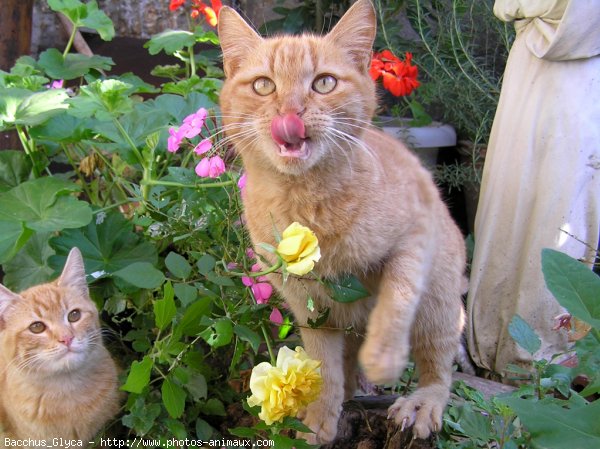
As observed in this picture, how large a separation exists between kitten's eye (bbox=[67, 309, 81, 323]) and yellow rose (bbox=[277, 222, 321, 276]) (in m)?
0.75

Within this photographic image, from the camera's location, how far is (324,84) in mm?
1491

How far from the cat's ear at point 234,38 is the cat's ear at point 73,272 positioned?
2.08 feet

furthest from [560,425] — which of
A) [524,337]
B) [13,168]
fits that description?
[13,168]

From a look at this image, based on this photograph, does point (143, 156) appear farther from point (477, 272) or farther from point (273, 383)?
point (477, 272)

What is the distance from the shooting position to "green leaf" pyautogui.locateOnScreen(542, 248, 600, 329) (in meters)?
1.14

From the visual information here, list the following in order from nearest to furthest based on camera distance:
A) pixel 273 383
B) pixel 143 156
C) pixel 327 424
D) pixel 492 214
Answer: pixel 273 383 → pixel 327 424 → pixel 143 156 → pixel 492 214

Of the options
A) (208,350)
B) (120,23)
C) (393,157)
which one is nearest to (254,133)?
(393,157)

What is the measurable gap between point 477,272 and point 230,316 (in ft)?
4.11

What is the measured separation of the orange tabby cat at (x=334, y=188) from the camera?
140cm

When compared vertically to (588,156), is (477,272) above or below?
below

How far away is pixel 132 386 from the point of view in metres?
1.53

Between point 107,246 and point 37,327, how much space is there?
1.17 feet

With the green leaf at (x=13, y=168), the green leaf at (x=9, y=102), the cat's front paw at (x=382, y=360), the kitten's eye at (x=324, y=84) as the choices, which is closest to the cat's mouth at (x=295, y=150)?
the kitten's eye at (x=324, y=84)

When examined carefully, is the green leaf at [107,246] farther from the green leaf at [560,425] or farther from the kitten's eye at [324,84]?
the green leaf at [560,425]
